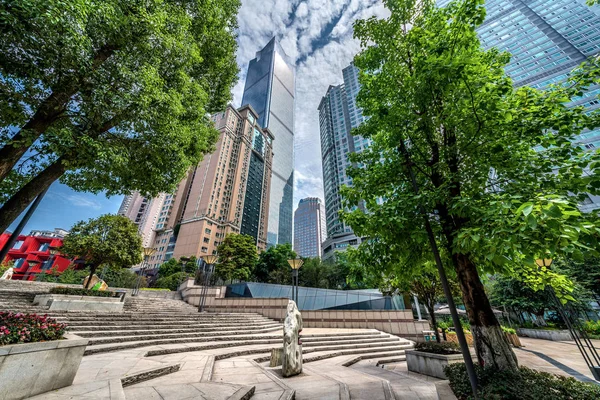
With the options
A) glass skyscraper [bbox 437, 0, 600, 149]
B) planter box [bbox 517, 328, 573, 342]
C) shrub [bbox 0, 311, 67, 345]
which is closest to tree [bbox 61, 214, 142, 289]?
shrub [bbox 0, 311, 67, 345]

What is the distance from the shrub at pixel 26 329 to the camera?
311 centimetres

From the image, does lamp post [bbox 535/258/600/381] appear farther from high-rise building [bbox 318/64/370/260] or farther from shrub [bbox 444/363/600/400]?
high-rise building [bbox 318/64/370/260]

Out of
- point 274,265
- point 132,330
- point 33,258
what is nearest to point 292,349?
point 132,330

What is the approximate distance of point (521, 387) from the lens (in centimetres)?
326

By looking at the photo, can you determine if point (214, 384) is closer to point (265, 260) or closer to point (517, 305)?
point (517, 305)

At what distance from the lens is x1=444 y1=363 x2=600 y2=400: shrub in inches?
119

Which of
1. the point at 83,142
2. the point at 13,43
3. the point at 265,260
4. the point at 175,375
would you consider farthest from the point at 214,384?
the point at 265,260

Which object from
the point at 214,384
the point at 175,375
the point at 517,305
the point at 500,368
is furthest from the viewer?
the point at 517,305

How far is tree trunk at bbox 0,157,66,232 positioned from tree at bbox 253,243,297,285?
34133mm

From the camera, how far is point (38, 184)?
5.49m

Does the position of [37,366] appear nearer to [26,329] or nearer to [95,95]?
[26,329]

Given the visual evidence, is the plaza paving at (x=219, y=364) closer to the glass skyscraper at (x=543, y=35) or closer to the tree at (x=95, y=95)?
the tree at (x=95, y=95)

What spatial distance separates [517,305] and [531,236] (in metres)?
27.8

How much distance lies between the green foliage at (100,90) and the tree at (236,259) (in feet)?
97.4
